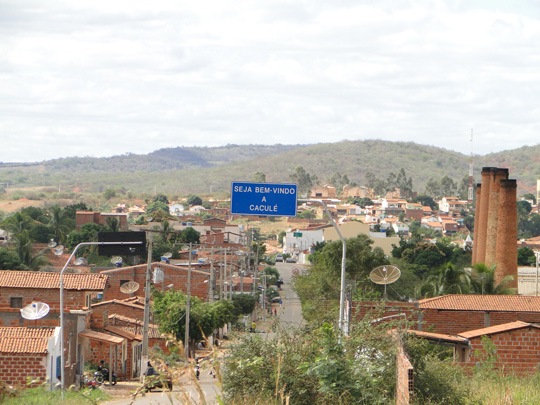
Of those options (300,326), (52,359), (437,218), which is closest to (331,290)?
(52,359)

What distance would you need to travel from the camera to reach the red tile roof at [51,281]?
36.3 meters

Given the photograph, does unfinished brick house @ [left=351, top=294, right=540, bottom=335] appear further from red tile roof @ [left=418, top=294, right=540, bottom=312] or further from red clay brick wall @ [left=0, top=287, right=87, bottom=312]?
red clay brick wall @ [left=0, top=287, right=87, bottom=312]

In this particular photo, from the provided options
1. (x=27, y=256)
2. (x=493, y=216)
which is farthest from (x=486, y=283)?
(x=27, y=256)

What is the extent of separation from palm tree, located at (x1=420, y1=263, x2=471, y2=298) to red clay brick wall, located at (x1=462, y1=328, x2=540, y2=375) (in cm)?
2430

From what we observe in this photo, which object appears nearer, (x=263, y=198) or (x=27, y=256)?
(x=263, y=198)

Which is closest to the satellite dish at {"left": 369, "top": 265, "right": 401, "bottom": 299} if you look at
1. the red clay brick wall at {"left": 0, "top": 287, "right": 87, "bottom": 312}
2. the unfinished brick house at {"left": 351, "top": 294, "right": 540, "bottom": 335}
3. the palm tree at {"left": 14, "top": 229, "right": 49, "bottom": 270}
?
the unfinished brick house at {"left": 351, "top": 294, "right": 540, "bottom": 335}

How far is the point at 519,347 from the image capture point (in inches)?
856

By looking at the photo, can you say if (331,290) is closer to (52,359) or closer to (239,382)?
(52,359)

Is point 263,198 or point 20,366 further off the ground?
point 263,198

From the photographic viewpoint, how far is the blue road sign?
21.2m

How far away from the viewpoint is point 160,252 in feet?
279

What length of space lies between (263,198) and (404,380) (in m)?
10.3

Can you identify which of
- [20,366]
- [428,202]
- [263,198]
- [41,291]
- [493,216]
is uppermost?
[263,198]

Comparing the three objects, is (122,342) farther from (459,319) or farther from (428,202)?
(428,202)
